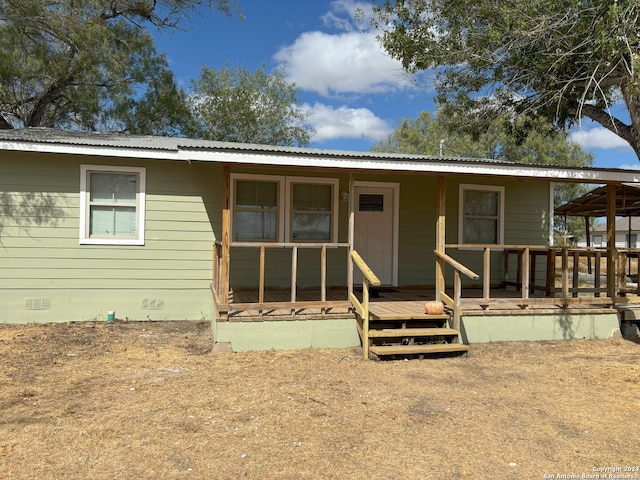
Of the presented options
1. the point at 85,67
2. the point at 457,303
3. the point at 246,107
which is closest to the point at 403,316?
the point at 457,303

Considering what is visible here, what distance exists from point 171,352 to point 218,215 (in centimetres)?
271

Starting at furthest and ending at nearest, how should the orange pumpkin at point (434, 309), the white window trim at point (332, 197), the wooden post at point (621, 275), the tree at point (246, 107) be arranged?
the tree at point (246, 107)
the white window trim at point (332, 197)
the wooden post at point (621, 275)
the orange pumpkin at point (434, 309)

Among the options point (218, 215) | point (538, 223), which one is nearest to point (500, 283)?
point (538, 223)

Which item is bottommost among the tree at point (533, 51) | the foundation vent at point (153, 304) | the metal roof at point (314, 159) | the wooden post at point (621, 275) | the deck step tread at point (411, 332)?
the deck step tread at point (411, 332)

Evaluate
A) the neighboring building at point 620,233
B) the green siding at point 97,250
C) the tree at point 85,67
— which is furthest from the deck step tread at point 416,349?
the neighboring building at point 620,233

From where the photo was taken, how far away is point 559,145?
2419 centimetres

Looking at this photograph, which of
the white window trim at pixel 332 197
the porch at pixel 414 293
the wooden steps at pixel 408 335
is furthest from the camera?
the white window trim at pixel 332 197

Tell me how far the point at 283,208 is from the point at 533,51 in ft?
18.1

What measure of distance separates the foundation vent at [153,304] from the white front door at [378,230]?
3502mm

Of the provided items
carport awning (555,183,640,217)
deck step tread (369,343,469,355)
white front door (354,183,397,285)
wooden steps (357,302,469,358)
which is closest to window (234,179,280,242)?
white front door (354,183,397,285)

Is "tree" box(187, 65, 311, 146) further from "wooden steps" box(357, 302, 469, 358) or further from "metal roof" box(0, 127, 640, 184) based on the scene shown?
"wooden steps" box(357, 302, 469, 358)

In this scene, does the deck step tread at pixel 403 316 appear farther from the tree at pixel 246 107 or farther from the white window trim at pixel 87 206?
the tree at pixel 246 107

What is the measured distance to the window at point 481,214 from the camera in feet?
29.1

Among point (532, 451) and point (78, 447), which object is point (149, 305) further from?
point (532, 451)
